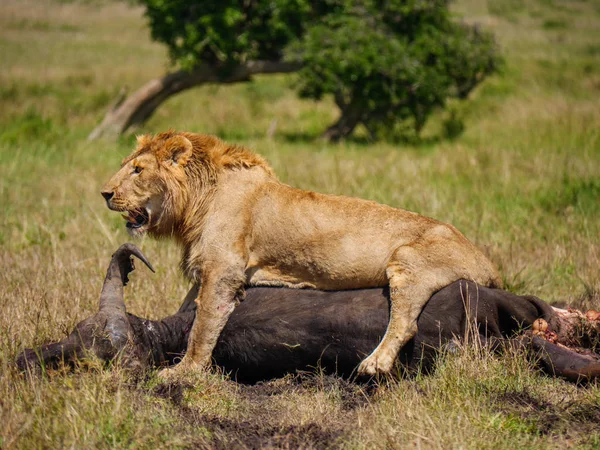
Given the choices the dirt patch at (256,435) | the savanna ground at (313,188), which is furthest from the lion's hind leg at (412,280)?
the dirt patch at (256,435)

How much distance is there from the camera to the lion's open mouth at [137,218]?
531 cm

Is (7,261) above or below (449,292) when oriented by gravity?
below

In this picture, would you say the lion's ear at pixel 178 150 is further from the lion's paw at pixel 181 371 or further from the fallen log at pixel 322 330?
the lion's paw at pixel 181 371

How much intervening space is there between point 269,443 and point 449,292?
5.31 ft

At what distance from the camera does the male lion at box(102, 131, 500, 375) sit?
4891 mm

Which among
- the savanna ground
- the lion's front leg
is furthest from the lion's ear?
the savanna ground

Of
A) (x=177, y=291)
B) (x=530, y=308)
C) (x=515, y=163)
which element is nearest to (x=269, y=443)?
(x=530, y=308)

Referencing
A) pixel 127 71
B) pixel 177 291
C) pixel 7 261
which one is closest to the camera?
pixel 177 291

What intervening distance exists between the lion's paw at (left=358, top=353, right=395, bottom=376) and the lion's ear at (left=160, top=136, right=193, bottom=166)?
6.20ft

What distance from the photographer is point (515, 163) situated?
10.8 metres

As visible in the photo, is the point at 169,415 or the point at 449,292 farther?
the point at 449,292

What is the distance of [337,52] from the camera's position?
43.8ft

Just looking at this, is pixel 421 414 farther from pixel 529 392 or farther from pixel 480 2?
pixel 480 2

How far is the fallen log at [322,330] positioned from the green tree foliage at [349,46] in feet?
28.3
